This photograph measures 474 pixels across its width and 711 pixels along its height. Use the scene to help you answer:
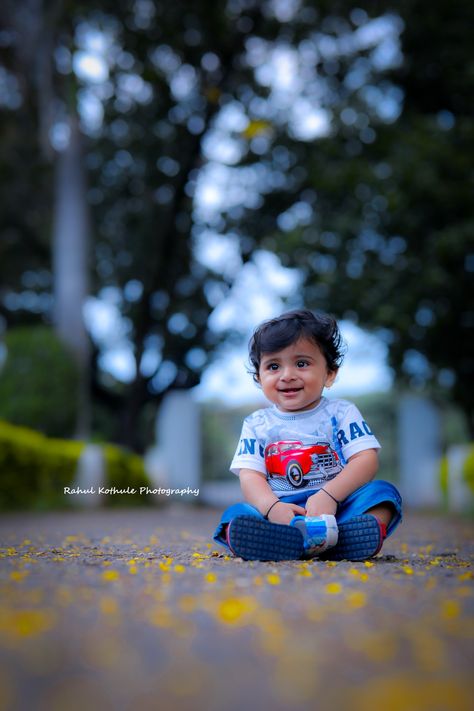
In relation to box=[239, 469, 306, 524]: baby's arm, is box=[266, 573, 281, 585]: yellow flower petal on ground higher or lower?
lower

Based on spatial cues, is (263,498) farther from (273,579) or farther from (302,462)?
(273,579)

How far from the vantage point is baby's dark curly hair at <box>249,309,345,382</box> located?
308 cm

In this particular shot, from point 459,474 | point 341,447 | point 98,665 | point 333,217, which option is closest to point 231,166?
point 333,217

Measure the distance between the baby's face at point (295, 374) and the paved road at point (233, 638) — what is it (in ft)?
2.62

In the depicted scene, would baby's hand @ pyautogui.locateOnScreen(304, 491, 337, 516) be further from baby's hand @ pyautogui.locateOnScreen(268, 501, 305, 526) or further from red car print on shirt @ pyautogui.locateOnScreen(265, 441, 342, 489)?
red car print on shirt @ pyautogui.locateOnScreen(265, 441, 342, 489)

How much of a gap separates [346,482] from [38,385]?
936cm

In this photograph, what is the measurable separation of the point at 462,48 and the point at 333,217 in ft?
10.3

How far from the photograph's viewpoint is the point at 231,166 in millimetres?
13562

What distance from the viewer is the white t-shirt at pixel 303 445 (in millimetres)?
2998

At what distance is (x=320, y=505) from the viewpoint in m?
2.80

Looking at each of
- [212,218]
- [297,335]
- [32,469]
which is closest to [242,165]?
[212,218]

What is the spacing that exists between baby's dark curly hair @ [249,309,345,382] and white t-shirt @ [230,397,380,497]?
0.75 feet

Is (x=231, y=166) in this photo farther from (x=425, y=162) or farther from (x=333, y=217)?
(x=425, y=162)

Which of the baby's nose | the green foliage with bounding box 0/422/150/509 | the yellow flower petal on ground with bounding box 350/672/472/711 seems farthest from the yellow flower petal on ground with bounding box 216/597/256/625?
the green foliage with bounding box 0/422/150/509
